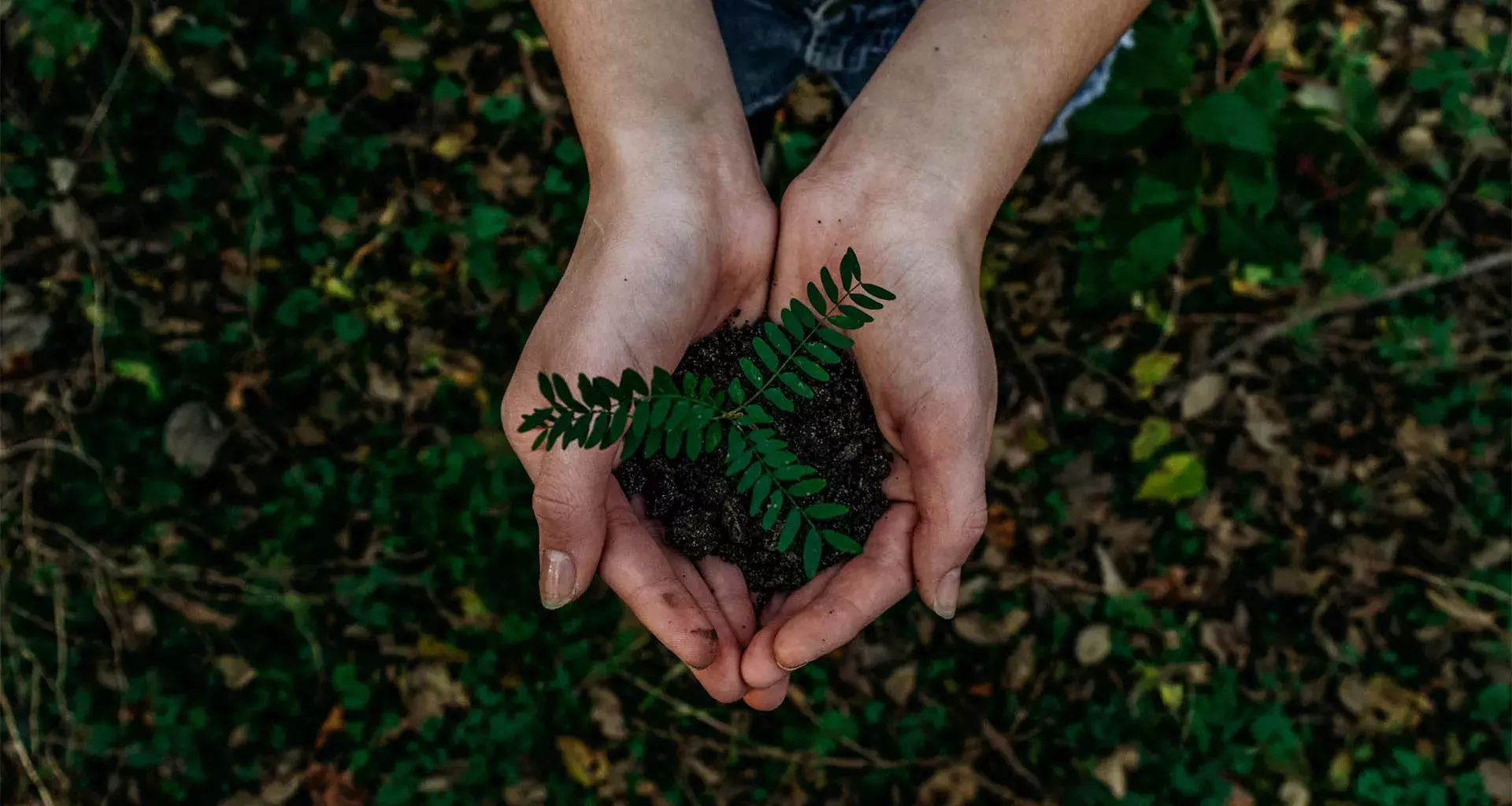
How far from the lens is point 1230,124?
3246 mm

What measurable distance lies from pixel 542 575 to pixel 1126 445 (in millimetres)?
2320

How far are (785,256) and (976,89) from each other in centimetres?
66

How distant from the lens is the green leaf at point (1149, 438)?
12.2 ft

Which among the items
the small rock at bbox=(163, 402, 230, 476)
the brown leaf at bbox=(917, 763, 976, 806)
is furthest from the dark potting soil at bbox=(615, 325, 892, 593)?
the small rock at bbox=(163, 402, 230, 476)

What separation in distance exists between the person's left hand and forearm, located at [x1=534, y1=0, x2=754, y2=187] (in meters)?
0.34

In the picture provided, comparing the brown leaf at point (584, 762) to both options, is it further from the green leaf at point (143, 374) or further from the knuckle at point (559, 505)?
the green leaf at point (143, 374)

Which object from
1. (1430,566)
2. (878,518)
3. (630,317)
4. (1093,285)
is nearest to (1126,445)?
(1093,285)

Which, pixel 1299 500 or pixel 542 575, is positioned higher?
pixel 542 575

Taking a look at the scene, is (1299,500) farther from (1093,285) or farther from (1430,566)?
(1093,285)

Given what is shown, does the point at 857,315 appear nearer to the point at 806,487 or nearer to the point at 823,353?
the point at 823,353

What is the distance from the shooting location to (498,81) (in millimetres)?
3881

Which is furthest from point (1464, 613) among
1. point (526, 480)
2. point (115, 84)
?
point (115, 84)

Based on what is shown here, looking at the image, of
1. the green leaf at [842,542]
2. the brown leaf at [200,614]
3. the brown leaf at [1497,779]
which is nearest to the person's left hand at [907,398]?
the green leaf at [842,542]

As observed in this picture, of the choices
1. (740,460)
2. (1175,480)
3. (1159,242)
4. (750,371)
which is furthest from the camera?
(1175,480)
